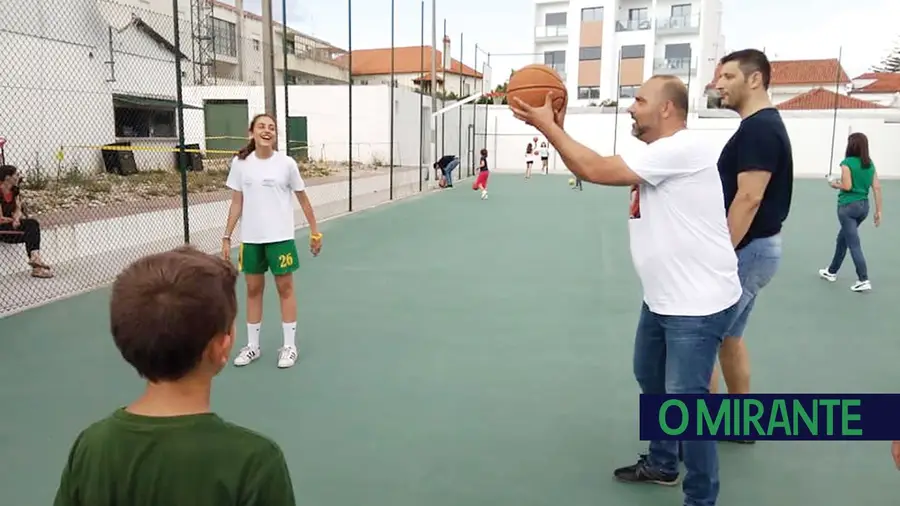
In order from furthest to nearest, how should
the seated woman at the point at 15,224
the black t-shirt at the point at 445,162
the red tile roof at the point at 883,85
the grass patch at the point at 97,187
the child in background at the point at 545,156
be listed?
the red tile roof at the point at 883,85, the child in background at the point at 545,156, the black t-shirt at the point at 445,162, the grass patch at the point at 97,187, the seated woman at the point at 15,224

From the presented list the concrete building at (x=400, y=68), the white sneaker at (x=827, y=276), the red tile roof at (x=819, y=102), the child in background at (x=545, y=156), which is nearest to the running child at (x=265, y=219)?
the white sneaker at (x=827, y=276)

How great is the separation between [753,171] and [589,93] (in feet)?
142

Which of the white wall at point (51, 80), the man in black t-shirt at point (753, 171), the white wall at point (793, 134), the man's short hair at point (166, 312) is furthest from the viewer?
the white wall at point (793, 134)

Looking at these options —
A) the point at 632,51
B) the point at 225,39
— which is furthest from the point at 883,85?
the point at 225,39

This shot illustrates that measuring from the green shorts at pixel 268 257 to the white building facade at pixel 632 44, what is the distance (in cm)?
3935

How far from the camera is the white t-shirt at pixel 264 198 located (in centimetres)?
418

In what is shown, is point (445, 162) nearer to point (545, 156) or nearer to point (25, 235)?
point (545, 156)

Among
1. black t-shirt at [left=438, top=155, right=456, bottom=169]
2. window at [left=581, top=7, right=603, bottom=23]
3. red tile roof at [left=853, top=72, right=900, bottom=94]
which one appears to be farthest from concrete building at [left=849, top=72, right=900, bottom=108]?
black t-shirt at [left=438, top=155, right=456, bottom=169]

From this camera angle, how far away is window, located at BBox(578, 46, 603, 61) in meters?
43.7

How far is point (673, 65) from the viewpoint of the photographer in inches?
1665

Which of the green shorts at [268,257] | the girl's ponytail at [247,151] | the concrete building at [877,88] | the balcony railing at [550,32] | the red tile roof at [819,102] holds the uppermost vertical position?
the balcony railing at [550,32]

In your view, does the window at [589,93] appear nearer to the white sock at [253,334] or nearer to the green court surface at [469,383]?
the green court surface at [469,383]

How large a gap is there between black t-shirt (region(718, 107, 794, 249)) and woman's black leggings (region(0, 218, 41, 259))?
6.18 m

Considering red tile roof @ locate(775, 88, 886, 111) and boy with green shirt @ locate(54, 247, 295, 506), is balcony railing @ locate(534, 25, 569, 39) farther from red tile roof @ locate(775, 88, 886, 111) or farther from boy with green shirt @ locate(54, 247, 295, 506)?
boy with green shirt @ locate(54, 247, 295, 506)
